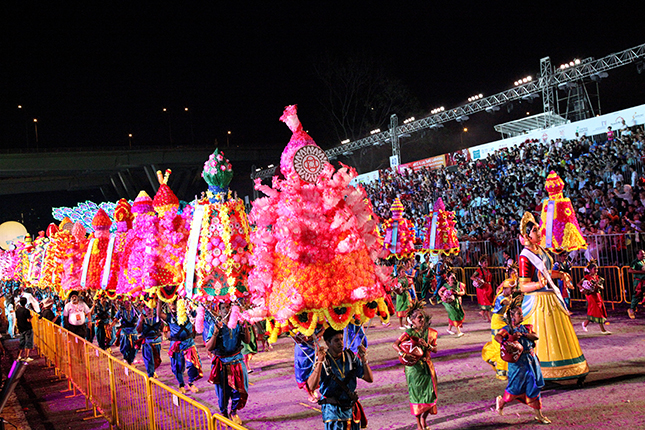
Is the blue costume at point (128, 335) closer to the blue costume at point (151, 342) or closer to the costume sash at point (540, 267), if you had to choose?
the blue costume at point (151, 342)

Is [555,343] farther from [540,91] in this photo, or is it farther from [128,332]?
[540,91]

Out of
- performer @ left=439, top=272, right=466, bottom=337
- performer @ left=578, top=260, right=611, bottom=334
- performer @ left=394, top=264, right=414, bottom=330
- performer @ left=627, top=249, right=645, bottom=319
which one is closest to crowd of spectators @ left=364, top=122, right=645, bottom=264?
performer @ left=627, top=249, right=645, bottom=319

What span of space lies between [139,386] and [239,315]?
130cm

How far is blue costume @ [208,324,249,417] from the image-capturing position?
20.2ft

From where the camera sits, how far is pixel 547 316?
633 cm

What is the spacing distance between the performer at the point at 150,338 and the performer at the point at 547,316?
20.3 feet

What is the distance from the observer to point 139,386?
5.50m

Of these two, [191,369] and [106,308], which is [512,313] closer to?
[191,369]

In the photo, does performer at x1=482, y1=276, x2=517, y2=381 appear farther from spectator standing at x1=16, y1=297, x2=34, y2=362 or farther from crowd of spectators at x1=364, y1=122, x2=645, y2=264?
spectator standing at x1=16, y1=297, x2=34, y2=362

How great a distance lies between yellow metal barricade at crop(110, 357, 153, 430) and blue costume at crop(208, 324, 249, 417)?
87cm

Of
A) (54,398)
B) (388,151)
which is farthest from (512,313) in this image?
(388,151)

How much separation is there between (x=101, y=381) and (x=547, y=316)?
5.99 metres

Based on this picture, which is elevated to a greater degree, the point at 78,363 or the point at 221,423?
the point at 221,423

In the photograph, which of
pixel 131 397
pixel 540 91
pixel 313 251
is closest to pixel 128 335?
pixel 131 397
